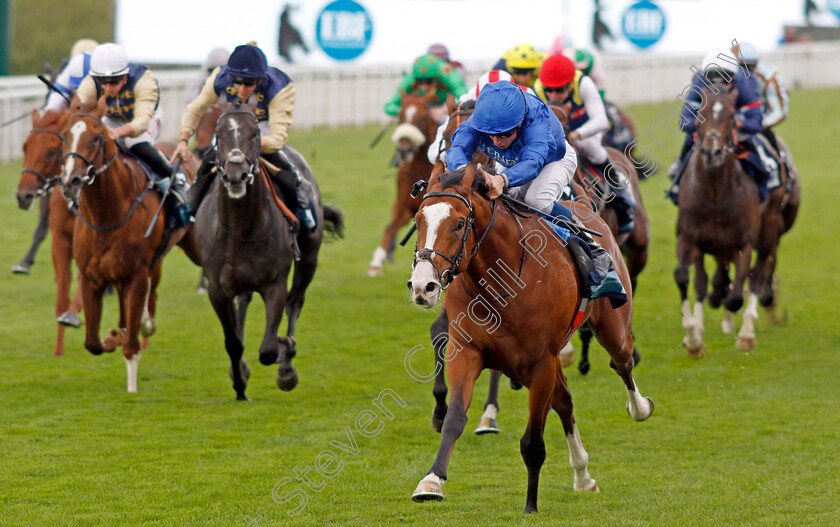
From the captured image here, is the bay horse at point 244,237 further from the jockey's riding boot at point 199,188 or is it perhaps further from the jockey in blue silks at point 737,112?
the jockey in blue silks at point 737,112

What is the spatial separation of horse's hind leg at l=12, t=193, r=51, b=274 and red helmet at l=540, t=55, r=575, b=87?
18.8 ft

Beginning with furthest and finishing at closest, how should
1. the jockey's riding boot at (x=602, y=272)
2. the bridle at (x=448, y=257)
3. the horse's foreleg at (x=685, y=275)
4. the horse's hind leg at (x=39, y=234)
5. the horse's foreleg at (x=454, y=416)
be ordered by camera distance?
the horse's hind leg at (x=39, y=234), the horse's foreleg at (x=685, y=275), the jockey's riding boot at (x=602, y=272), the horse's foreleg at (x=454, y=416), the bridle at (x=448, y=257)

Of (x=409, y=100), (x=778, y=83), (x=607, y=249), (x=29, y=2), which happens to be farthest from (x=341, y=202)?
(x=29, y=2)

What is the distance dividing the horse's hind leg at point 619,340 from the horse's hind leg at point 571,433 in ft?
1.77

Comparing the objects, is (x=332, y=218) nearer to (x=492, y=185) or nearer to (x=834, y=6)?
(x=492, y=185)

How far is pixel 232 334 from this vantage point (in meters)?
7.88

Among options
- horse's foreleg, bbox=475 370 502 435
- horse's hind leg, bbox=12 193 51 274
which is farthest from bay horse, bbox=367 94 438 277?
horse's foreleg, bbox=475 370 502 435

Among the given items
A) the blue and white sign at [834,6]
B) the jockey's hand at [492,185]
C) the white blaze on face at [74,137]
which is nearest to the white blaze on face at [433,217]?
the jockey's hand at [492,185]

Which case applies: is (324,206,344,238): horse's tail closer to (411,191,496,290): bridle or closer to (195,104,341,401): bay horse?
(195,104,341,401): bay horse

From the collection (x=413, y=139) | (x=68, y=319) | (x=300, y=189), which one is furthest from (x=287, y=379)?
(x=413, y=139)

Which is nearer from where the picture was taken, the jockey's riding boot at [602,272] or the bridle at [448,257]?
the bridle at [448,257]

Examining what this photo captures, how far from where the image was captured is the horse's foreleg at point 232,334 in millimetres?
7707

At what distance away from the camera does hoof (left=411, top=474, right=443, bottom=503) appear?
4.72 meters

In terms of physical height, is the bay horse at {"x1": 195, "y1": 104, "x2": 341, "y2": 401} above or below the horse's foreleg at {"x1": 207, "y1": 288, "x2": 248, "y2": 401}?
above
